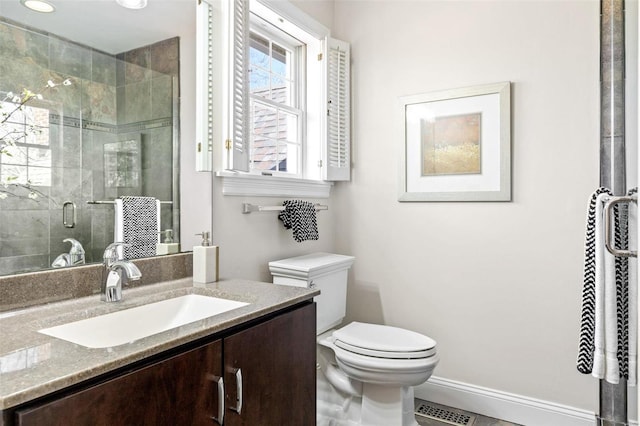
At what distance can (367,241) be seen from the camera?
274cm

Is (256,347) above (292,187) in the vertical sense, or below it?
below

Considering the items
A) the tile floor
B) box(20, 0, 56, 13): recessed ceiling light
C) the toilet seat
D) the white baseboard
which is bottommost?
the tile floor

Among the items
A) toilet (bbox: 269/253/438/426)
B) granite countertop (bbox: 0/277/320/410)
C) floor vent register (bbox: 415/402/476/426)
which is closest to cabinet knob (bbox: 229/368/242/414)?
granite countertop (bbox: 0/277/320/410)

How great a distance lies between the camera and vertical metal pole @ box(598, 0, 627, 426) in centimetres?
171

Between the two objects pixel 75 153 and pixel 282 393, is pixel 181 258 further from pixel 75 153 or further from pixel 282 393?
pixel 282 393

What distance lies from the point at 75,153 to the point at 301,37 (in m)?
1.66

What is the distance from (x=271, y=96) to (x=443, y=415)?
6.87ft

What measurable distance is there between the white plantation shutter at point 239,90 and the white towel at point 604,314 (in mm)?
1446

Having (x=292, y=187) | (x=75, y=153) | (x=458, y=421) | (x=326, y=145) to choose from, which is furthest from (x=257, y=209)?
(x=458, y=421)

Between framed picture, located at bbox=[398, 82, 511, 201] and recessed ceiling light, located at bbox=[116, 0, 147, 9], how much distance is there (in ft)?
5.02

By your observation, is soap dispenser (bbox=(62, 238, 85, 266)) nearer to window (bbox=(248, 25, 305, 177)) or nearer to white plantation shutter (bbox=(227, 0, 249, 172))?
white plantation shutter (bbox=(227, 0, 249, 172))

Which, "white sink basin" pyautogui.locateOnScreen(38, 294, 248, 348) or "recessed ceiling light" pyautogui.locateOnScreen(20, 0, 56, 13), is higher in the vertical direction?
"recessed ceiling light" pyautogui.locateOnScreen(20, 0, 56, 13)

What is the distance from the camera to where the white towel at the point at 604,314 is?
1.33 meters

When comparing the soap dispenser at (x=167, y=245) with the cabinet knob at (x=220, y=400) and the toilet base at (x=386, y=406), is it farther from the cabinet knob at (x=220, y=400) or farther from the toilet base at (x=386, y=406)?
the toilet base at (x=386, y=406)
